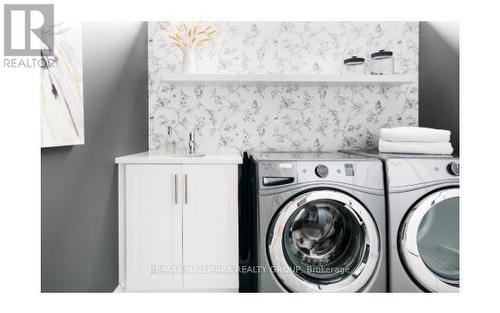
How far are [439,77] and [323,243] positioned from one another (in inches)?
60.8

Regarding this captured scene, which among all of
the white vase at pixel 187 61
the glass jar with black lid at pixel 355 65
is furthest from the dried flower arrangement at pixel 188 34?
the glass jar with black lid at pixel 355 65

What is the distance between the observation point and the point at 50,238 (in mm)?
1497

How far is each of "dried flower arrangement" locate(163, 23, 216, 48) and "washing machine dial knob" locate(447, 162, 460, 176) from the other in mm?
1859

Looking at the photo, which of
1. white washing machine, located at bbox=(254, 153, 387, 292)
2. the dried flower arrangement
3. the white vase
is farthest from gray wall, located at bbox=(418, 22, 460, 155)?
the white vase

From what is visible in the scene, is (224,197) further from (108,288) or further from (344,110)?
(344,110)

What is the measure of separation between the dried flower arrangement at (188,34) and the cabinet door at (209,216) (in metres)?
1.01

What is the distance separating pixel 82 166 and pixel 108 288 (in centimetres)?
A: 80

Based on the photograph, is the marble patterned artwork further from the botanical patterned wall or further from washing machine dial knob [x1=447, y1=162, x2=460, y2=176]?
washing machine dial knob [x1=447, y1=162, x2=460, y2=176]

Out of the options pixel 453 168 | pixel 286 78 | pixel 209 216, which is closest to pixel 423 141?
pixel 453 168

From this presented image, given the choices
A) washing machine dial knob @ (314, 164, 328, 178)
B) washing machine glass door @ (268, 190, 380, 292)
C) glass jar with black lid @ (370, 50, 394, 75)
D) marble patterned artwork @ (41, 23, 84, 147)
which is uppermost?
glass jar with black lid @ (370, 50, 394, 75)

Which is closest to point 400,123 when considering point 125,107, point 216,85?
point 216,85

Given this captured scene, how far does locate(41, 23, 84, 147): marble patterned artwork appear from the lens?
147 centimetres

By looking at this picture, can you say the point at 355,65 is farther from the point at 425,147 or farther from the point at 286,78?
the point at 425,147

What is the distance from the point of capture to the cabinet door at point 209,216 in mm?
2229
